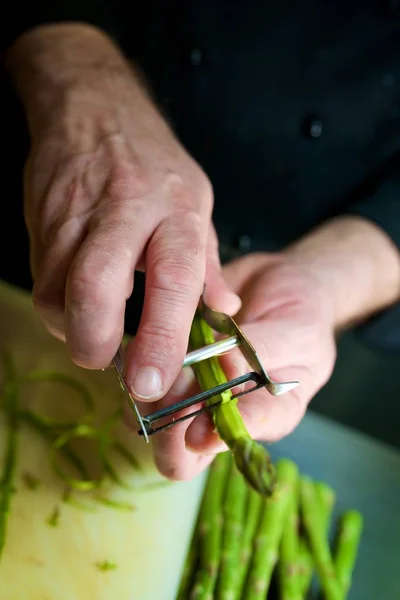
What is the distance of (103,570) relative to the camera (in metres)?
0.68

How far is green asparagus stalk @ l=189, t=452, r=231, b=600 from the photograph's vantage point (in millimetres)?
821

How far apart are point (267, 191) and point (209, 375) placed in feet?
1.78

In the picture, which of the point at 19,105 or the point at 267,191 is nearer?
the point at 19,105

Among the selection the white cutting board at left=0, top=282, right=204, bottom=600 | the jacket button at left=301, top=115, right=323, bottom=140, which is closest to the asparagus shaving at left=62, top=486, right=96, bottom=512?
the white cutting board at left=0, top=282, right=204, bottom=600

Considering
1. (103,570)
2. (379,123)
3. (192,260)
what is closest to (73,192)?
(192,260)

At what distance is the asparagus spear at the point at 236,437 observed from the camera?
500 millimetres

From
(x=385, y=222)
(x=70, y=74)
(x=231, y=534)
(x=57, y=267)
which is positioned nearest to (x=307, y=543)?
(x=231, y=534)

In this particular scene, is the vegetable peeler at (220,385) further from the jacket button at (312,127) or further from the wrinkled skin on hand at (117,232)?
the jacket button at (312,127)

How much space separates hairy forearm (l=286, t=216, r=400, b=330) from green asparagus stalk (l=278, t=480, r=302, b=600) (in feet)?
0.97

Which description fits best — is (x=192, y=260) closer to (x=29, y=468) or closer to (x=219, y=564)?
(x=29, y=468)

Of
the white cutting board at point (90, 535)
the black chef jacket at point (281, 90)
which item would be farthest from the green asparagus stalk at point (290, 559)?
the black chef jacket at point (281, 90)

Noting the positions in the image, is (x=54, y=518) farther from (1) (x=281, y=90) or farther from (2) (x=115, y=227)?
(1) (x=281, y=90)

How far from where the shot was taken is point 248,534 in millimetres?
881

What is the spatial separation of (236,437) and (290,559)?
18.2 inches
